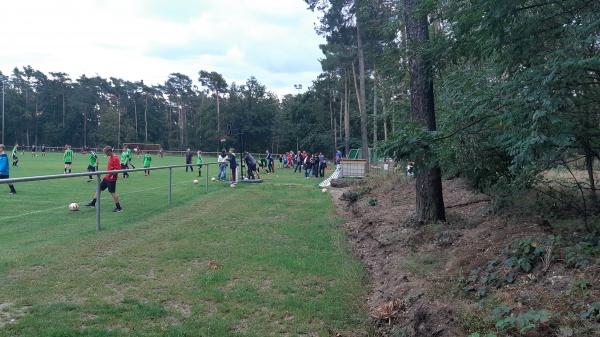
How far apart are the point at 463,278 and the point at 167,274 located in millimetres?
3719

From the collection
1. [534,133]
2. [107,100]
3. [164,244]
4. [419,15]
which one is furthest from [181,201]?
[107,100]

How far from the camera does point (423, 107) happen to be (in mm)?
8242

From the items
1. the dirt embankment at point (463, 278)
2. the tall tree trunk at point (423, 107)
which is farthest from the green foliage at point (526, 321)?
the tall tree trunk at point (423, 107)

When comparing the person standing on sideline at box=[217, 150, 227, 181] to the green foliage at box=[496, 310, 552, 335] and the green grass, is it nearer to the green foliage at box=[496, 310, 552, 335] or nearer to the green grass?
the green grass

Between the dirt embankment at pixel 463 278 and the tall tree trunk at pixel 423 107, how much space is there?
33cm

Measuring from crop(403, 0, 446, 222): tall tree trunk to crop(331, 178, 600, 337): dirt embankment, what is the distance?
326 millimetres

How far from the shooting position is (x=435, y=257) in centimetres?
634

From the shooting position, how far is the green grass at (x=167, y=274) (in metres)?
4.42

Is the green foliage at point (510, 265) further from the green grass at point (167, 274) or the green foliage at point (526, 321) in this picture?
the green grass at point (167, 274)

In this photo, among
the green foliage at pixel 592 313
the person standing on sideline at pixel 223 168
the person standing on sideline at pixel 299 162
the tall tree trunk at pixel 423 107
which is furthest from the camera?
the person standing on sideline at pixel 299 162

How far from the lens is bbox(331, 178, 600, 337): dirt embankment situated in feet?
12.1

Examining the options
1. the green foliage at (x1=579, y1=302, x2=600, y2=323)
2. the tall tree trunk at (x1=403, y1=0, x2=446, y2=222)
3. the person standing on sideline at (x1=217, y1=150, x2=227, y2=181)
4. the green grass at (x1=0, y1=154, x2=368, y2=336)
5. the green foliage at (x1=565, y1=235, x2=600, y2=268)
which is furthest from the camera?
the person standing on sideline at (x1=217, y1=150, x2=227, y2=181)

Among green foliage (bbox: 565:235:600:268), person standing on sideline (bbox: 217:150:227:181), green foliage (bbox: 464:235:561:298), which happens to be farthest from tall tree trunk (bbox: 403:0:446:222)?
person standing on sideline (bbox: 217:150:227:181)

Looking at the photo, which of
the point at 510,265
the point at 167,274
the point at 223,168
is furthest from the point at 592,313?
the point at 223,168
